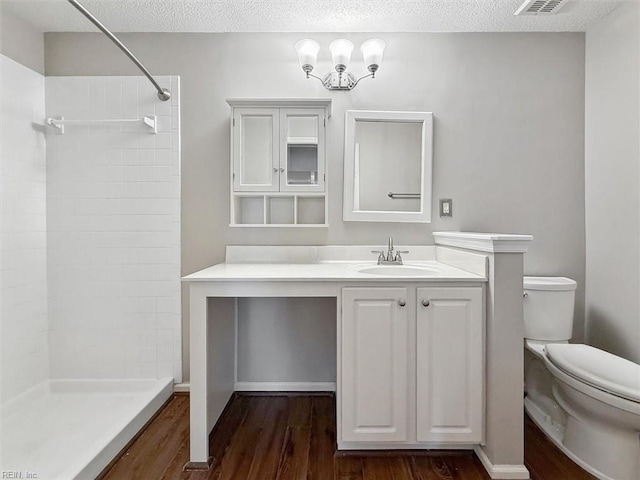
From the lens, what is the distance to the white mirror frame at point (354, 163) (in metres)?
2.02

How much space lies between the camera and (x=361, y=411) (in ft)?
4.70

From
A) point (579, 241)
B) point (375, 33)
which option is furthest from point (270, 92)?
point (579, 241)

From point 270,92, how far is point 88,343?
1921 millimetres

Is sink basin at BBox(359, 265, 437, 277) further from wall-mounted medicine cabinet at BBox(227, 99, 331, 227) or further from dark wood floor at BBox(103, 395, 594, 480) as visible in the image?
dark wood floor at BBox(103, 395, 594, 480)

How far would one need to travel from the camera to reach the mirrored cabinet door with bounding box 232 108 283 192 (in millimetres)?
1988

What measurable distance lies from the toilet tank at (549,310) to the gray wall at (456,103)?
27 centimetres

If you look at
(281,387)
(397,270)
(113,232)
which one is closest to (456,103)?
(397,270)

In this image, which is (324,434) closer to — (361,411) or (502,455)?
(361,411)

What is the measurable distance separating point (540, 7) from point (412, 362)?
1.96 metres

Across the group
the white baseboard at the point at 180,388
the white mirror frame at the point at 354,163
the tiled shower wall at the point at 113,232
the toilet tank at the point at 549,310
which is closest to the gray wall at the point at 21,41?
the tiled shower wall at the point at 113,232

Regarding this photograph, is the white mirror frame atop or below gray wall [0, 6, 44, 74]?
below

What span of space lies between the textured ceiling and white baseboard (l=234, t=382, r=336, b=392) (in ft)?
7.15

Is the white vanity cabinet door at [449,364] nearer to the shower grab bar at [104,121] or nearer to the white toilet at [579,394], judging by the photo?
the white toilet at [579,394]

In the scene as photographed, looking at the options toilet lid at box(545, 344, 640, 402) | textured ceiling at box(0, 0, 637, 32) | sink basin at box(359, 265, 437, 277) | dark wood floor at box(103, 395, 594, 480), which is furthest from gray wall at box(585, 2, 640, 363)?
sink basin at box(359, 265, 437, 277)
